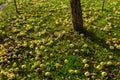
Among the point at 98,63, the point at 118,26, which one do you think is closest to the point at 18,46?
the point at 98,63

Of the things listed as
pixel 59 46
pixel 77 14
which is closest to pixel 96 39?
pixel 77 14

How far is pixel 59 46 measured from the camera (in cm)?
1309

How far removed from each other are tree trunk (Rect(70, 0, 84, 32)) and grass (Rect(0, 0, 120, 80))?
43 centimetres

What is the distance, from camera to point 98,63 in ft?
37.5

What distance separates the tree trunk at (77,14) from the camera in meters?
13.5

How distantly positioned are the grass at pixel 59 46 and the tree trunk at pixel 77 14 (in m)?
0.43

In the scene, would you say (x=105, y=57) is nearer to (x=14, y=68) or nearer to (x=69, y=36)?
(x=69, y=36)

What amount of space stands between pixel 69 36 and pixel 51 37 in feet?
3.36

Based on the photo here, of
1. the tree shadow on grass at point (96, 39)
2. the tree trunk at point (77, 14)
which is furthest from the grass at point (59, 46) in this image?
the tree trunk at point (77, 14)

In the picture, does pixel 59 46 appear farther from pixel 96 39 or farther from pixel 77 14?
pixel 77 14

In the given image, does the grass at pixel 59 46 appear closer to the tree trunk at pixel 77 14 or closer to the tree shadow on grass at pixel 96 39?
the tree shadow on grass at pixel 96 39

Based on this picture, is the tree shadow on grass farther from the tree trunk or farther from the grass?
the tree trunk

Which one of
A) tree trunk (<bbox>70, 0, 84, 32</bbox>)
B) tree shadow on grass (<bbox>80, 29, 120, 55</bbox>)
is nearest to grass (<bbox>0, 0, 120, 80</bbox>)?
tree shadow on grass (<bbox>80, 29, 120, 55</bbox>)

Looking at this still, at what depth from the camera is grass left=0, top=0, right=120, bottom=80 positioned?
36.7 ft
